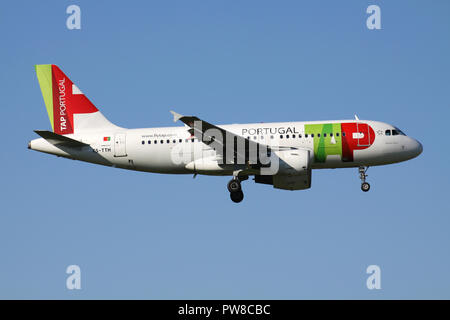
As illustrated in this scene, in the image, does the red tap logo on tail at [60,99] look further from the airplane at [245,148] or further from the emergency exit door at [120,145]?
the emergency exit door at [120,145]

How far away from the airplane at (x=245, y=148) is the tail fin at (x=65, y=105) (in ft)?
2.35

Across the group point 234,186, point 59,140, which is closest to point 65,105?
point 59,140

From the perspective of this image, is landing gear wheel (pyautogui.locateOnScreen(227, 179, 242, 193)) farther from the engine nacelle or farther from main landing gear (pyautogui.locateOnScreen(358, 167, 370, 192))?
main landing gear (pyautogui.locateOnScreen(358, 167, 370, 192))

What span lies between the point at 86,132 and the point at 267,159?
43.2 ft

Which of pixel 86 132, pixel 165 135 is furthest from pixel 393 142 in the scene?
pixel 86 132

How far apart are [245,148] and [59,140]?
→ 497 inches

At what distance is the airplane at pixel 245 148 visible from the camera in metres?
47.6

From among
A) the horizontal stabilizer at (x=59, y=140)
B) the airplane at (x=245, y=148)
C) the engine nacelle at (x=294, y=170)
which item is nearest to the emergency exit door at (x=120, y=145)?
the airplane at (x=245, y=148)

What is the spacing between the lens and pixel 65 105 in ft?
175

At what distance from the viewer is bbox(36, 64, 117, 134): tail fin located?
5272 cm

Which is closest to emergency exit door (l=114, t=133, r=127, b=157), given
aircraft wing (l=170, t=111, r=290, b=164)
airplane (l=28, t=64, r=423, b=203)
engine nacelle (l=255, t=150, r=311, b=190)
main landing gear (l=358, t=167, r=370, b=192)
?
airplane (l=28, t=64, r=423, b=203)

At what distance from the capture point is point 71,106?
53375mm

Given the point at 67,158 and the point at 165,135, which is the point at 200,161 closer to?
the point at 165,135

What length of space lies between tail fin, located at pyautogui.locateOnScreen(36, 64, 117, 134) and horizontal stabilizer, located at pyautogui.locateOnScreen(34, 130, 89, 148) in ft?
6.83
